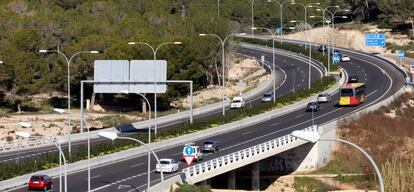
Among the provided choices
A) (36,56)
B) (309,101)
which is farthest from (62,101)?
(309,101)

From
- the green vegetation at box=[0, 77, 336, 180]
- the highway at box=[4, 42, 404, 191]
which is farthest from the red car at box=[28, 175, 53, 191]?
the green vegetation at box=[0, 77, 336, 180]

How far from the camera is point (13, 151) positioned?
87.3 meters

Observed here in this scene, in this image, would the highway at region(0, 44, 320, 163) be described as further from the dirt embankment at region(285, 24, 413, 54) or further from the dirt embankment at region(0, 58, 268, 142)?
the dirt embankment at region(285, 24, 413, 54)

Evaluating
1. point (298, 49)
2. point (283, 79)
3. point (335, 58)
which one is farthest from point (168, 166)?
point (298, 49)

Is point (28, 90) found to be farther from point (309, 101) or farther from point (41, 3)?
point (41, 3)

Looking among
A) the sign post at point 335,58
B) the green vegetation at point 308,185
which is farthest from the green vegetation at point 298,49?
the green vegetation at point 308,185

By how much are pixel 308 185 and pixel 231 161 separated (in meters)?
11.0

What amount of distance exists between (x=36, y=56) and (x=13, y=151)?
31327mm

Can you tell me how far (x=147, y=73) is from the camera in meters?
91.1

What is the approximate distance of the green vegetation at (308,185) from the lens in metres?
79.6

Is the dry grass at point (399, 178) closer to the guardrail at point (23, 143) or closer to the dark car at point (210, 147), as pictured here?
the dark car at point (210, 147)

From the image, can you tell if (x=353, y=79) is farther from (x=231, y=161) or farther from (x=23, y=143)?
(x=231, y=161)

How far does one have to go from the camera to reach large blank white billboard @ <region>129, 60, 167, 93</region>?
90.3 metres

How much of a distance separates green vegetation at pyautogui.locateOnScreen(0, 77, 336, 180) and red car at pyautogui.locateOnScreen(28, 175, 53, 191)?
149 inches
